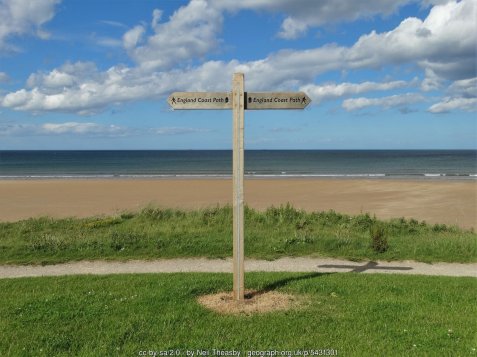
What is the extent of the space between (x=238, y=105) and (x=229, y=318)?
2620 millimetres

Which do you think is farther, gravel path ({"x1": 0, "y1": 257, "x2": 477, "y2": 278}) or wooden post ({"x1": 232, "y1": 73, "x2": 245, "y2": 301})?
gravel path ({"x1": 0, "y1": 257, "x2": 477, "y2": 278})

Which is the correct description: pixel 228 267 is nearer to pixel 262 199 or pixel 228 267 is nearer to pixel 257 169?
pixel 262 199

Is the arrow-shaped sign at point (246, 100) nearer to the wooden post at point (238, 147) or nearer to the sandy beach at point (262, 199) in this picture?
the wooden post at point (238, 147)

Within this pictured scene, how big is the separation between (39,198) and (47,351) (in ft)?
83.9

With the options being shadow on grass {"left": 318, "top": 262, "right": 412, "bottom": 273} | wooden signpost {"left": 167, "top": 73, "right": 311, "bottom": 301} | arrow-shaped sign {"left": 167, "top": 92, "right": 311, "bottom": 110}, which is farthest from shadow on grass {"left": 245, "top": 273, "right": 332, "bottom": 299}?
arrow-shaped sign {"left": 167, "top": 92, "right": 311, "bottom": 110}

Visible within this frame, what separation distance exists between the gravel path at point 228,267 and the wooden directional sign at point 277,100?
139 inches

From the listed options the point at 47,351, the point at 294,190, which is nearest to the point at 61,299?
the point at 47,351

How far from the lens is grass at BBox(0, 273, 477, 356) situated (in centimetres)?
466

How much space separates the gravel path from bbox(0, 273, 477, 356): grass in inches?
47.4

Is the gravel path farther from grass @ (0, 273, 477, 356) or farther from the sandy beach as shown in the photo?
the sandy beach

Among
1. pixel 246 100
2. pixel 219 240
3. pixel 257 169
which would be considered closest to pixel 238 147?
pixel 246 100

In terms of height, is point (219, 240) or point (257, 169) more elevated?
point (219, 240)

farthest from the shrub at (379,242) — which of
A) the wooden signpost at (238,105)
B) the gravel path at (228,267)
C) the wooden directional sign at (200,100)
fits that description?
the wooden directional sign at (200,100)

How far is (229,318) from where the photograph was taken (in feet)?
17.8
